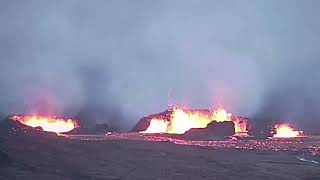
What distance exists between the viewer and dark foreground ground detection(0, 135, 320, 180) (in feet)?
209

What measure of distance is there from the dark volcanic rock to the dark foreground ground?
2884 inches

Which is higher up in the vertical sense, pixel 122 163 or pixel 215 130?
pixel 215 130

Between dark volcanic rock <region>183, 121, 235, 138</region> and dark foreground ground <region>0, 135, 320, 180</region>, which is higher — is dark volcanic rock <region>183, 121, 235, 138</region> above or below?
above

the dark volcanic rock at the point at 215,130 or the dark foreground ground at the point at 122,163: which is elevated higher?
the dark volcanic rock at the point at 215,130

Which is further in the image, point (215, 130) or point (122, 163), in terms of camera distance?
point (215, 130)

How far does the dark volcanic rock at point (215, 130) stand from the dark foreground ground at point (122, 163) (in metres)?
73.3

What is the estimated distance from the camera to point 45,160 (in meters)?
70.7

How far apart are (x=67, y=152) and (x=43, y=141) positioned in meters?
8.98

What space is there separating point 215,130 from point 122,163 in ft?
371

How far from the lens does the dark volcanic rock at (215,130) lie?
573 ft

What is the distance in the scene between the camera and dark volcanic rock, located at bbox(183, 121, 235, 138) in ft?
573

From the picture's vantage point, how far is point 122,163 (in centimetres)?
7550

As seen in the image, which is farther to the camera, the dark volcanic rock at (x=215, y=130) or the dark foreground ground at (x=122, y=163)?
the dark volcanic rock at (x=215, y=130)

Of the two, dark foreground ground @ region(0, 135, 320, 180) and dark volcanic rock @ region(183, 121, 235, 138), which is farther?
dark volcanic rock @ region(183, 121, 235, 138)
